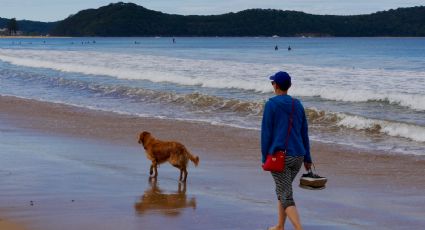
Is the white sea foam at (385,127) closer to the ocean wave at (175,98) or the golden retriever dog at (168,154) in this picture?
the ocean wave at (175,98)

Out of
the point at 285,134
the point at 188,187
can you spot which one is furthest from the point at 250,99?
the point at 285,134

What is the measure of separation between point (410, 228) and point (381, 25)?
17529 cm

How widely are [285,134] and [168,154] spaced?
3741 mm

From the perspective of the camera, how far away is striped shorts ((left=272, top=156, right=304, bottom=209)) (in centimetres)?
616

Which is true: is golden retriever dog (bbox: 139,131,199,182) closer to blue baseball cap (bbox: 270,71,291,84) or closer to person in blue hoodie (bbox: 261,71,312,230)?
person in blue hoodie (bbox: 261,71,312,230)

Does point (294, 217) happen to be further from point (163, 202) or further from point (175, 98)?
point (175, 98)

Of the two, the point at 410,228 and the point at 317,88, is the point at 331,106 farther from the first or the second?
the point at 410,228

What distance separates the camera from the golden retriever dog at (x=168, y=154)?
9414 millimetres

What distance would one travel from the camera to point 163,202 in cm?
803

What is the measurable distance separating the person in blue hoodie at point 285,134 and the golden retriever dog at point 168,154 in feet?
10.5

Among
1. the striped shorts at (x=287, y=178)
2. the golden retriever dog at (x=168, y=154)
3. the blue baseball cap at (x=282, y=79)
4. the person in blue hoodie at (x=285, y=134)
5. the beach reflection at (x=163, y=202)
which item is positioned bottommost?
the beach reflection at (x=163, y=202)

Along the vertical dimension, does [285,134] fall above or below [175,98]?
above

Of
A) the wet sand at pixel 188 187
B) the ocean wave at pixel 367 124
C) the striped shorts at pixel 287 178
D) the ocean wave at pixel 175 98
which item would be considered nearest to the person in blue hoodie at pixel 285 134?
the striped shorts at pixel 287 178

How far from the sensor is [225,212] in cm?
745
